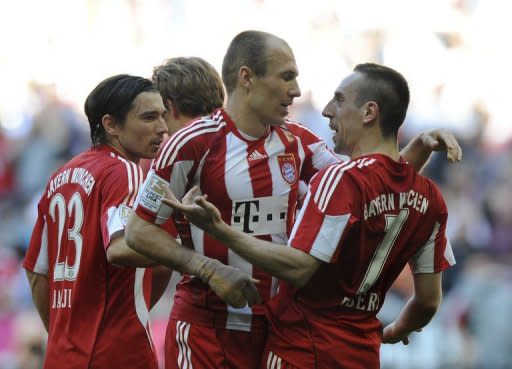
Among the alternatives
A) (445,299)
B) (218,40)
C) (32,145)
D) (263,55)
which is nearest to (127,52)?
(218,40)

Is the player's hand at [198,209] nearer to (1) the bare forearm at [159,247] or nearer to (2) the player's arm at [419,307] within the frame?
(1) the bare forearm at [159,247]

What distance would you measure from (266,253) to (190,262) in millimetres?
403

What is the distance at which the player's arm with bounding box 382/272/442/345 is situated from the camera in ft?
19.1

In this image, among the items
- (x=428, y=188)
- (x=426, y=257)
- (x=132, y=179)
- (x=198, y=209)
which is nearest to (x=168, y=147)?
(x=132, y=179)

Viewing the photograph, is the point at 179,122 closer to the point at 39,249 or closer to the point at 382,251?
the point at 39,249

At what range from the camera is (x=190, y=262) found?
5453mm

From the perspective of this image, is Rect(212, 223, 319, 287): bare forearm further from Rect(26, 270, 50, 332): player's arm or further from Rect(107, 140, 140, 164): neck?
Rect(26, 270, 50, 332): player's arm

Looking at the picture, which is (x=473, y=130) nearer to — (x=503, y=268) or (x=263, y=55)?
(x=503, y=268)

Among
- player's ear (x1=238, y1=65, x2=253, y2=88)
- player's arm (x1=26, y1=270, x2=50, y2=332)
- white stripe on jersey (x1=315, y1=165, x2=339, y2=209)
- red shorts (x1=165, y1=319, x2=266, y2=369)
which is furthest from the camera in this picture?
player's arm (x1=26, y1=270, x2=50, y2=332)

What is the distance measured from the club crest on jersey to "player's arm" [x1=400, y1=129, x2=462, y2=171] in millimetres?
600

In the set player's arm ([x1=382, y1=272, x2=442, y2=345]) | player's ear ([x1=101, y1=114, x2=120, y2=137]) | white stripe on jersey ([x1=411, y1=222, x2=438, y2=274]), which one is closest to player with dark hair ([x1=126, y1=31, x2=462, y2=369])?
white stripe on jersey ([x1=411, y1=222, x2=438, y2=274])

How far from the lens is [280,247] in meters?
5.31

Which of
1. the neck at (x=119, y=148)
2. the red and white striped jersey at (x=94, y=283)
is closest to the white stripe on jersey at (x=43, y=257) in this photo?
the red and white striped jersey at (x=94, y=283)

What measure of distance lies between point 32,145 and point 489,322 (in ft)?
17.6
